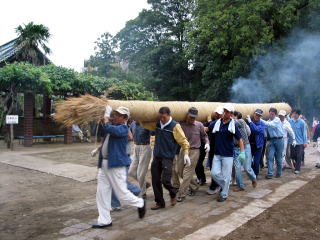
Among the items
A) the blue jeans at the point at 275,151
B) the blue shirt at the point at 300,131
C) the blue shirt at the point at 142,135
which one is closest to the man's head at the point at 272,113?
the blue jeans at the point at 275,151

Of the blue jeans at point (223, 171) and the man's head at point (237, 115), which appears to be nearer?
the blue jeans at point (223, 171)

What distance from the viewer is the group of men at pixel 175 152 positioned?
4.75 m

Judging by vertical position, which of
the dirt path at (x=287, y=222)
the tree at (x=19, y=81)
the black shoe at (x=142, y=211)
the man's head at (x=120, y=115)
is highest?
the tree at (x=19, y=81)

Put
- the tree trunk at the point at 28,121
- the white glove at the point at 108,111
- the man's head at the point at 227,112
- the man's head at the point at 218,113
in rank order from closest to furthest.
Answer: the white glove at the point at 108,111, the man's head at the point at 227,112, the man's head at the point at 218,113, the tree trunk at the point at 28,121

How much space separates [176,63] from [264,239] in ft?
75.5

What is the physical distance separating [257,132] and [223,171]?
6.74 ft

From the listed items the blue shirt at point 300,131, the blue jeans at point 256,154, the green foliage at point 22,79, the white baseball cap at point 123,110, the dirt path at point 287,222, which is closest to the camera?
the dirt path at point 287,222

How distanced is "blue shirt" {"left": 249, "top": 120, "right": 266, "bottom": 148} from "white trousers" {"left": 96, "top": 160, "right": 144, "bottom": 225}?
4.01m

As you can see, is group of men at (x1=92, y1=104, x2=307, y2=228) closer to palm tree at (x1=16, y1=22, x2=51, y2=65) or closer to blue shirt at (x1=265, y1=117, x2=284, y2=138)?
blue shirt at (x1=265, y1=117, x2=284, y2=138)

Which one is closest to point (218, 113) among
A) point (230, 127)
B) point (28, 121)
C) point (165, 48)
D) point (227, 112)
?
point (227, 112)

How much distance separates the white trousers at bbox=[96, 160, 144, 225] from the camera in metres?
4.70

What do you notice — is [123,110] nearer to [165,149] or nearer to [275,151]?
[165,149]

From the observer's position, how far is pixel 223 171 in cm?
620

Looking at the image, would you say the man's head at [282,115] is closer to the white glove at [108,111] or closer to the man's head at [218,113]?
the man's head at [218,113]
